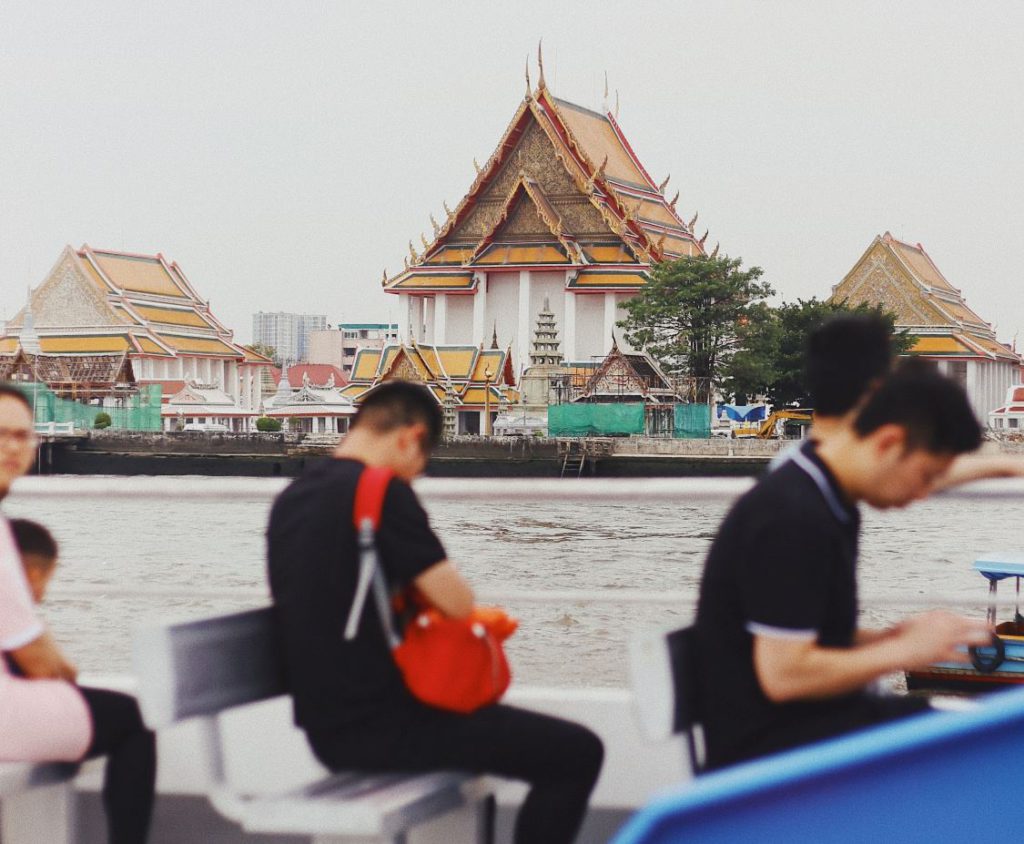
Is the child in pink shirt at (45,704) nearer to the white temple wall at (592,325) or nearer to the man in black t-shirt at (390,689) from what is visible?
the man in black t-shirt at (390,689)

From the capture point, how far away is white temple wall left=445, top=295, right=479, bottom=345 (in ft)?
132

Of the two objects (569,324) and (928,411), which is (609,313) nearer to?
(569,324)

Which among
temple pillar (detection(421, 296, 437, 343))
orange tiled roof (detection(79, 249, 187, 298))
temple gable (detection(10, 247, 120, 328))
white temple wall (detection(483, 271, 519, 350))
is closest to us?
white temple wall (detection(483, 271, 519, 350))

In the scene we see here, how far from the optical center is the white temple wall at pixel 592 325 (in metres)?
39.2

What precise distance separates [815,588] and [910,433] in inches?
6.5

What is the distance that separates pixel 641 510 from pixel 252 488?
2278cm

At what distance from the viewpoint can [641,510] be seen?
24.8 m

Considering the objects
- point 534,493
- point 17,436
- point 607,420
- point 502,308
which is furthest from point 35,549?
point 502,308

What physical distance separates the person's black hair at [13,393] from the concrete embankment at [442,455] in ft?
85.9

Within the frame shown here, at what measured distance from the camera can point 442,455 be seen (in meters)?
30.3

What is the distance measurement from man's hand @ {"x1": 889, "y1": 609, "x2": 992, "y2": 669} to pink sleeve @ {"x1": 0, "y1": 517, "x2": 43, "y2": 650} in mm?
927

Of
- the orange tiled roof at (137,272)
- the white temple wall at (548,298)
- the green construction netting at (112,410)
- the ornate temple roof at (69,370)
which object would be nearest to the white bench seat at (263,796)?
the green construction netting at (112,410)

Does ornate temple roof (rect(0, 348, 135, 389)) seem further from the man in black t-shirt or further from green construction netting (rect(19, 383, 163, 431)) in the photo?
the man in black t-shirt

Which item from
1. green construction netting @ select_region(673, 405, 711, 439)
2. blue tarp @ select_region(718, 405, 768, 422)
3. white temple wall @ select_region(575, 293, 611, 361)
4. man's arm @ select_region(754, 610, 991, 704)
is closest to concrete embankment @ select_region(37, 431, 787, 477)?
green construction netting @ select_region(673, 405, 711, 439)
